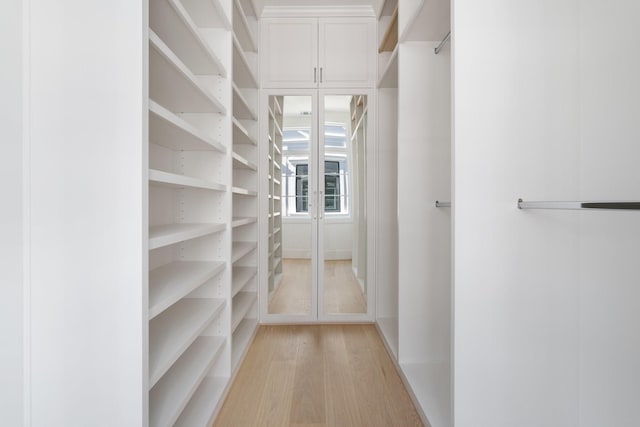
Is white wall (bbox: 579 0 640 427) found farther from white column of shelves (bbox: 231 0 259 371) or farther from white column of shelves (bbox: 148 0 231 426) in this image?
white column of shelves (bbox: 231 0 259 371)

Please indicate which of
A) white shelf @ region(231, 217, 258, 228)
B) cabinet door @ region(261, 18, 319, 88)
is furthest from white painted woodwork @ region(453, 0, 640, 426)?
cabinet door @ region(261, 18, 319, 88)

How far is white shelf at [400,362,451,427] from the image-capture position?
4.79 feet

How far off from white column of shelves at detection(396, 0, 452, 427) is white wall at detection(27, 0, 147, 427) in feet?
4.80

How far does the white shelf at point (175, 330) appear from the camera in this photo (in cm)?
109

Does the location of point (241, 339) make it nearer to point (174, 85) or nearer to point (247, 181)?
point (247, 181)

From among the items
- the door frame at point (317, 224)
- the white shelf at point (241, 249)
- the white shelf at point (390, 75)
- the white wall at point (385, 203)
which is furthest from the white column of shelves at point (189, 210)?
the white wall at point (385, 203)

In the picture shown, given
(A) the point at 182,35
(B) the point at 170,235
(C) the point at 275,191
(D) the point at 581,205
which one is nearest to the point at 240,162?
(C) the point at 275,191

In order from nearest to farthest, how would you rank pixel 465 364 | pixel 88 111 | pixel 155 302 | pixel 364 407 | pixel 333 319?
pixel 88 111, pixel 155 302, pixel 465 364, pixel 364 407, pixel 333 319

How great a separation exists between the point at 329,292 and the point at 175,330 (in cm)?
157

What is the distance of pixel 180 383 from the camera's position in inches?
52.7

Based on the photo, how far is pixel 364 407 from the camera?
1584mm

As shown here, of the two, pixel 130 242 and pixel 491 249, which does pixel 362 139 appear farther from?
pixel 130 242

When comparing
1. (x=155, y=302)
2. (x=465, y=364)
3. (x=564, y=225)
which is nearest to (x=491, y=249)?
(x=564, y=225)

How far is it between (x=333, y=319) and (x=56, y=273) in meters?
2.13
